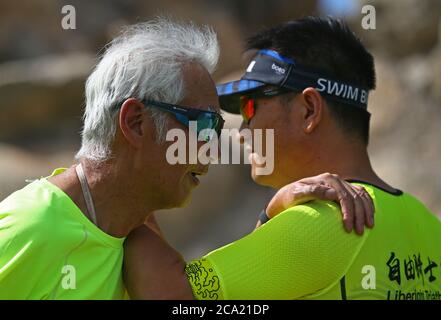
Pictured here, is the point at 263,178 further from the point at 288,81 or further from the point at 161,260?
the point at 161,260

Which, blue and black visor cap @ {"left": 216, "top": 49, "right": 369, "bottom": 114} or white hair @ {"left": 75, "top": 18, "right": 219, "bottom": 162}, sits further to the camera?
blue and black visor cap @ {"left": 216, "top": 49, "right": 369, "bottom": 114}

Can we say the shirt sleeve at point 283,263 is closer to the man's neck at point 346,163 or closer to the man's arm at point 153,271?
the man's arm at point 153,271

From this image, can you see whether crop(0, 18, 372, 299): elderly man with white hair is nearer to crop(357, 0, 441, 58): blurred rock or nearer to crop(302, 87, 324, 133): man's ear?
crop(302, 87, 324, 133): man's ear

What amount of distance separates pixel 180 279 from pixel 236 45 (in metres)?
15.8

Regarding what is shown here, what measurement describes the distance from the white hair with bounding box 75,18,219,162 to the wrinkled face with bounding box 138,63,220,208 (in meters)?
0.03

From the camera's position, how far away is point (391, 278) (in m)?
3.09

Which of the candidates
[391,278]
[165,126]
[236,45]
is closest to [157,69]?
[165,126]

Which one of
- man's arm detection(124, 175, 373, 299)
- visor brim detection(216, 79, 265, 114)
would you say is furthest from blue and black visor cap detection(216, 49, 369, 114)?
man's arm detection(124, 175, 373, 299)

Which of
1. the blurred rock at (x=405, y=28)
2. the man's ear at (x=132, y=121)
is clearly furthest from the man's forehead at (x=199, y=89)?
the blurred rock at (x=405, y=28)

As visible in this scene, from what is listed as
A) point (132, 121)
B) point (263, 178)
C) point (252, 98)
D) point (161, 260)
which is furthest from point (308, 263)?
point (252, 98)

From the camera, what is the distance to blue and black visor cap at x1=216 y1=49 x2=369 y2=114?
354 centimetres

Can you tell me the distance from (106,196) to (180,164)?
0.30m

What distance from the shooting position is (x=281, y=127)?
3613 millimetres
